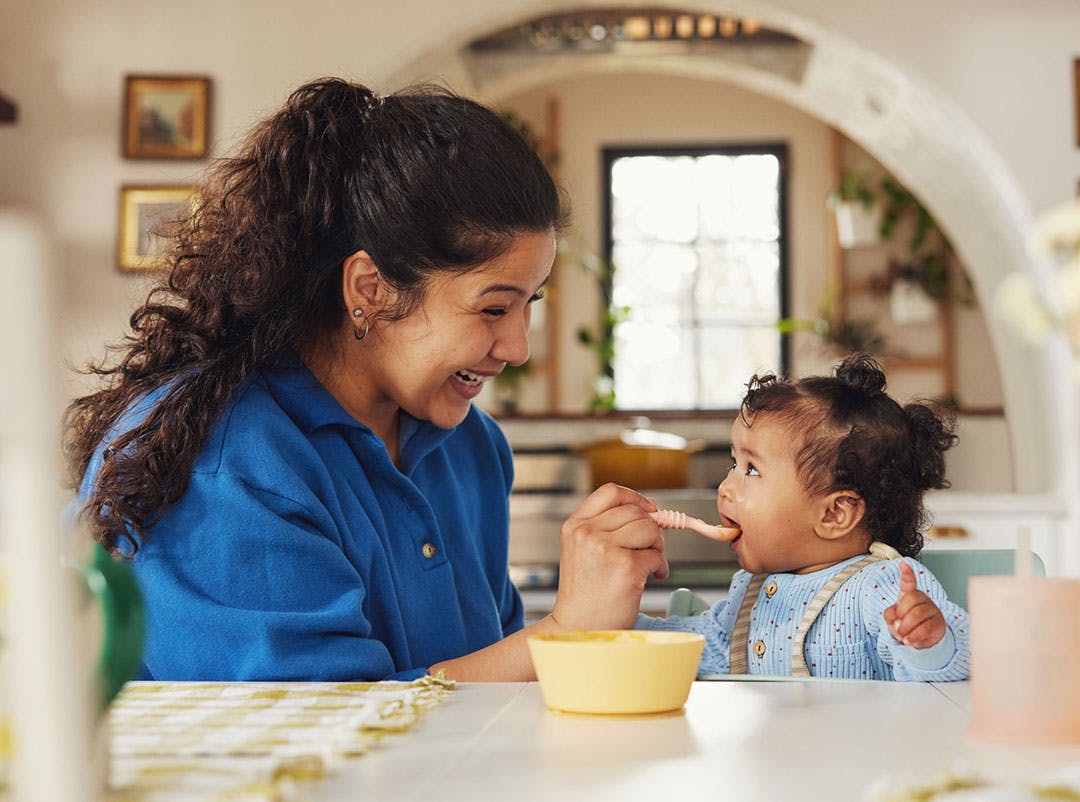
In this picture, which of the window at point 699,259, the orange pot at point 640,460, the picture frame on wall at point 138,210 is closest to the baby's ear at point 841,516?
the picture frame on wall at point 138,210

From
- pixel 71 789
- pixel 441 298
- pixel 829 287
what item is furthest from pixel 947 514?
pixel 829 287

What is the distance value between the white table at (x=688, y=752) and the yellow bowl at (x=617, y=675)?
0.5 inches

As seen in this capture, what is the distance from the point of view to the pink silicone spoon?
4.60 ft

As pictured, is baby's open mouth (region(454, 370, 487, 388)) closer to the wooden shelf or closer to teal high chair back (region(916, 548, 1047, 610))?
teal high chair back (region(916, 548, 1047, 610))

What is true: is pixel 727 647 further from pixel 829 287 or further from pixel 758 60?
pixel 829 287

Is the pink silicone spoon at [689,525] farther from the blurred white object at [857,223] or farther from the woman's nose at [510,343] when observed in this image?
the blurred white object at [857,223]

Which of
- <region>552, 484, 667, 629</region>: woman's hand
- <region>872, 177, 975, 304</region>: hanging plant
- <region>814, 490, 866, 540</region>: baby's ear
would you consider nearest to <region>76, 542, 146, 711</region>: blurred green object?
<region>552, 484, 667, 629</region>: woman's hand

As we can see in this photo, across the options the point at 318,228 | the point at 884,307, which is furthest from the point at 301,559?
the point at 884,307

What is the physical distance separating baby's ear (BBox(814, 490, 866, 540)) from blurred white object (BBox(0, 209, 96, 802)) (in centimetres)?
125

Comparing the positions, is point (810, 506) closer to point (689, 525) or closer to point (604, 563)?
point (689, 525)

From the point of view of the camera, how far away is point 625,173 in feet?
28.8

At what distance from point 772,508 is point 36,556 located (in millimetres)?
1245

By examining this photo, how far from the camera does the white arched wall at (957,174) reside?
156 inches

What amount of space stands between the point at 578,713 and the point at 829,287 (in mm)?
7957
